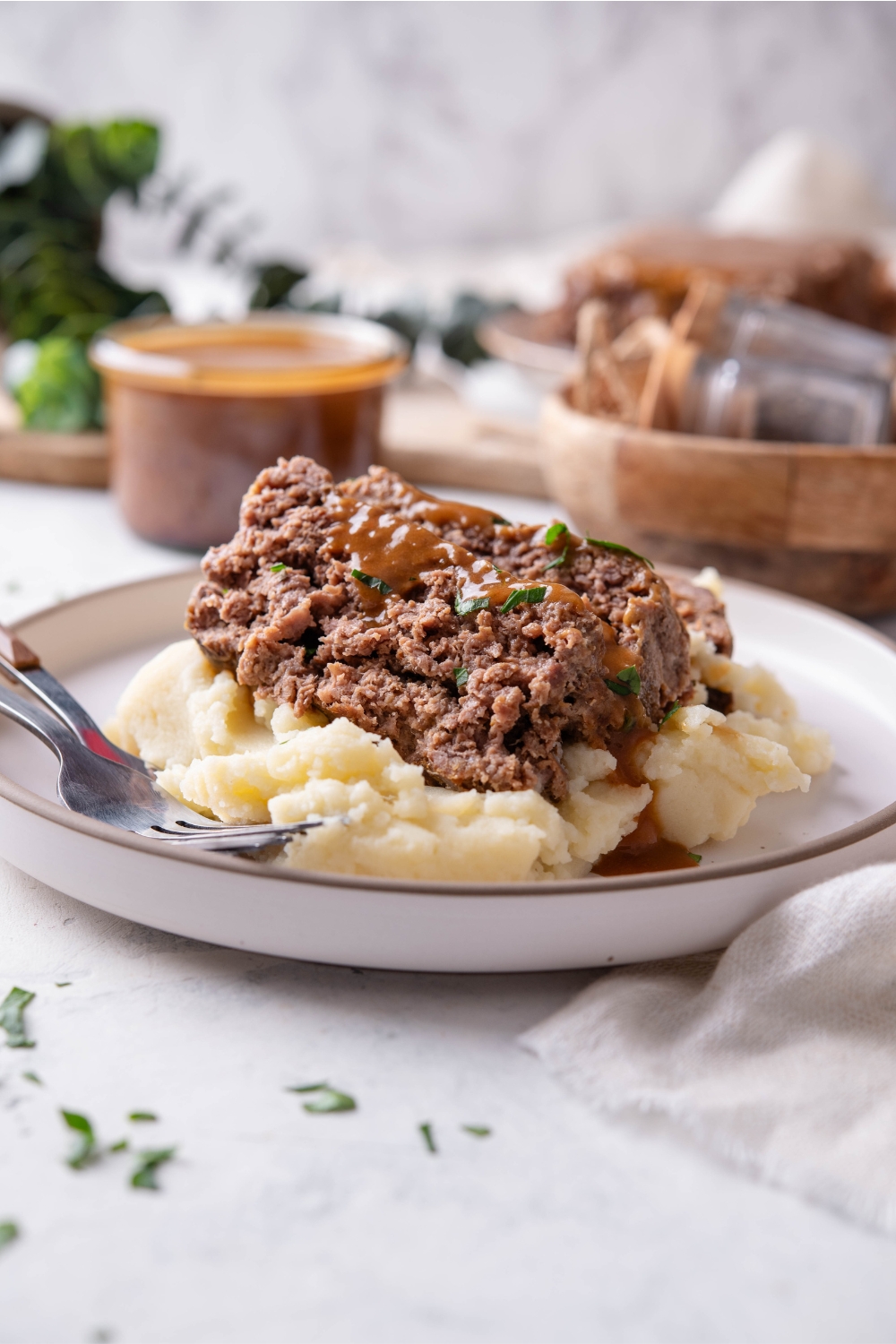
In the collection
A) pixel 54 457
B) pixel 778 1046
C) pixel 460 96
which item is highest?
pixel 460 96

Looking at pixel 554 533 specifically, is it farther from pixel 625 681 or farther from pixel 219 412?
pixel 219 412

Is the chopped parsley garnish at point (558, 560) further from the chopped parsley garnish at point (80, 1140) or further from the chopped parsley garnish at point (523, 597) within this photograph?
the chopped parsley garnish at point (80, 1140)

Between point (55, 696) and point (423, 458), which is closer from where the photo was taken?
point (55, 696)

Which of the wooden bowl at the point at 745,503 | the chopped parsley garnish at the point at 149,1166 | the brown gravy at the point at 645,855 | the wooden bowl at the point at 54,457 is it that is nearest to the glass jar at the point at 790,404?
the wooden bowl at the point at 745,503

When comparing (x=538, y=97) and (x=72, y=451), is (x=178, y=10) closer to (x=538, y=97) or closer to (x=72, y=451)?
(x=538, y=97)

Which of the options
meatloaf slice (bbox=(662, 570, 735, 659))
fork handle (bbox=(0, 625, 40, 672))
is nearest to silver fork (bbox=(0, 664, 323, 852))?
fork handle (bbox=(0, 625, 40, 672))

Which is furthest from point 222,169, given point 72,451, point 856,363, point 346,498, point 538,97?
point 346,498

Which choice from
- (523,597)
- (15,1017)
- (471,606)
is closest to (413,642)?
(471,606)
